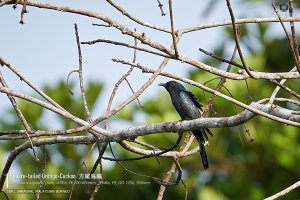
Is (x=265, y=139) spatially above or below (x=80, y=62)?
above

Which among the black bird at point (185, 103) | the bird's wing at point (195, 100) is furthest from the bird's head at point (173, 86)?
the bird's wing at point (195, 100)

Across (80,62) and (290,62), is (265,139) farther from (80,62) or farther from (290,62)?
(80,62)

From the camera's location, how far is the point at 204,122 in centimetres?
329

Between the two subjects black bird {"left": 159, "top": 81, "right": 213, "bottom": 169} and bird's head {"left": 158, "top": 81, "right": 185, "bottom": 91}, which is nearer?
black bird {"left": 159, "top": 81, "right": 213, "bottom": 169}

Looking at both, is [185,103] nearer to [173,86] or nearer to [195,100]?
[195,100]

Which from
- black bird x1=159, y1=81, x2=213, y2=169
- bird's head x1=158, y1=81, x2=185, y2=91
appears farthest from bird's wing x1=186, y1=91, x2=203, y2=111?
bird's head x1=158, y1=81, x2=185, y2=91

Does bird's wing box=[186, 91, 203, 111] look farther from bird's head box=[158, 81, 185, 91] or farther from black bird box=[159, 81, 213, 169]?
bird's head box=[158, 81, 185, 91]

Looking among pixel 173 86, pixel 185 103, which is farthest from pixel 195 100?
pixel 173 86

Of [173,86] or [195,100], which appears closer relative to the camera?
[195,100]

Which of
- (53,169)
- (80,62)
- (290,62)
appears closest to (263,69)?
(290,62)

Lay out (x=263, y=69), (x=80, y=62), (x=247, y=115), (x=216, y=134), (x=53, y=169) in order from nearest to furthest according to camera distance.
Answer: (x=247, y=115) < (x=80, y=62) < (x=53, y=169) < (x=216, y=134) < (x=263, y=69)

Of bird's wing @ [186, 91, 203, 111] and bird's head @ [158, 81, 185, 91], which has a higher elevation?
bird's head @ [158, 81, 185, 91]

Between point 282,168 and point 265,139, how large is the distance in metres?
0.76

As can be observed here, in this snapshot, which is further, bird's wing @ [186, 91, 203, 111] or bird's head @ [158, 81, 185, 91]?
bird's head @ [158, 81, 185, 91]
